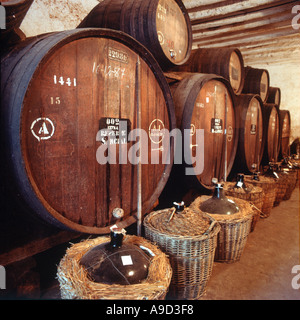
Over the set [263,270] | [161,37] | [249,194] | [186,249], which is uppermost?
[161,37]

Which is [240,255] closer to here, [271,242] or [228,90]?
[271,242]

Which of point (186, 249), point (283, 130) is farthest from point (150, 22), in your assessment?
point (283, 130)

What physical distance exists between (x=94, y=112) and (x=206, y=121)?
159 centimetres

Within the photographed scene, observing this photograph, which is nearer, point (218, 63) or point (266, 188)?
point (218, 63)

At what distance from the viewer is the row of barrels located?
4.20ft

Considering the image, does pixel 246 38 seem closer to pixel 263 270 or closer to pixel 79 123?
pixel 263 270

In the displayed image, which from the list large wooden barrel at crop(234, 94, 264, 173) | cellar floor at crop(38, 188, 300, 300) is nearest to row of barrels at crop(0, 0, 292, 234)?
cellar floor at crop(38, 188, 300, 300)

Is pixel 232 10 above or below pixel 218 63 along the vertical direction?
above

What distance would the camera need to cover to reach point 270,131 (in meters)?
5.17

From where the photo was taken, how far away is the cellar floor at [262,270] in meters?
2.04

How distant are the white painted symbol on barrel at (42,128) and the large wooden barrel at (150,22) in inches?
46.8

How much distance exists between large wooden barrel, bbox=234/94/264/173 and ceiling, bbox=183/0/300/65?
1.35 meters

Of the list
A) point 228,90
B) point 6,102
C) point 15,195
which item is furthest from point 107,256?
point 228,90

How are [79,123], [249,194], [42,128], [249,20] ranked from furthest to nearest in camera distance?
[249,20]
[249,194]
[79,123]
[42,128]
